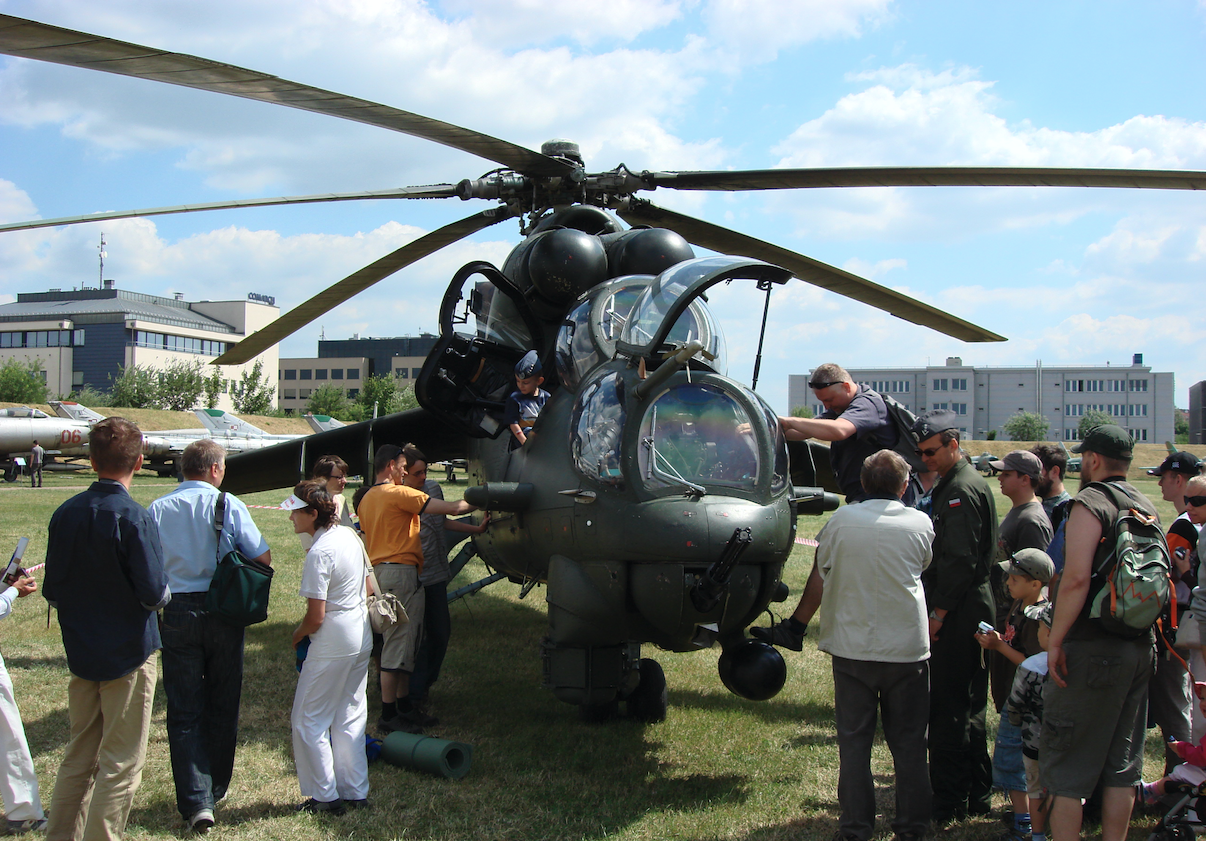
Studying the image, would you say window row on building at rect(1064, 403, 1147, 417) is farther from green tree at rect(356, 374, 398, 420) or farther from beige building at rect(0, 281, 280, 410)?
beige building at rect(0, 281, 280, 410)

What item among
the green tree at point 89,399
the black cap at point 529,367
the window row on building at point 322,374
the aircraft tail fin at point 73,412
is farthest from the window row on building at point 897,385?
the black cap at point 529,367

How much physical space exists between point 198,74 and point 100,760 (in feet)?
10.7

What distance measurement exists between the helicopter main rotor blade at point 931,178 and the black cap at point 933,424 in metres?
1.72

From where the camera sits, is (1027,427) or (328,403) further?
(1027,427)

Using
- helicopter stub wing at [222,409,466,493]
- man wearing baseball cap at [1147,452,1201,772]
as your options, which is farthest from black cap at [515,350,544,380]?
man wearing baseball cap at [1147,452,1201,772]

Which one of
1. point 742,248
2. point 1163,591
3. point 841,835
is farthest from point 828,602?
point 742,248

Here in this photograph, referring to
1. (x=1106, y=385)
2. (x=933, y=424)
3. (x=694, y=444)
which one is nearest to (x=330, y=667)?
(x=694, y=444)

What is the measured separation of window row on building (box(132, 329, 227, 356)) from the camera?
86.8m

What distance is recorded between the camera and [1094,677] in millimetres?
3611

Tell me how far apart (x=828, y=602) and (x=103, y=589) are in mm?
3399

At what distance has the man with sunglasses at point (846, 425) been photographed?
4.82 m

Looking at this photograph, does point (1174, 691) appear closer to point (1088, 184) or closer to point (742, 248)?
point (1088, 184)

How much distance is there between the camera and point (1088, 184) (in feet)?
17.2

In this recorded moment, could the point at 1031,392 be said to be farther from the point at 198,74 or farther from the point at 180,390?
the point at 198,74
